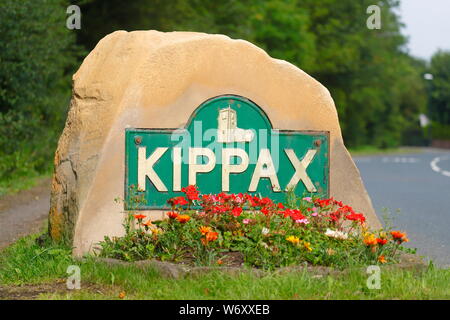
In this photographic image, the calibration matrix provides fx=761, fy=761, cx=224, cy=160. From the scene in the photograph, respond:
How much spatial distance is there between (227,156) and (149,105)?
0.85 metres

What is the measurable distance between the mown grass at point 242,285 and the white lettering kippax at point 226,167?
1179mm

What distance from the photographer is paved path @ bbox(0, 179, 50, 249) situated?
31.0ft

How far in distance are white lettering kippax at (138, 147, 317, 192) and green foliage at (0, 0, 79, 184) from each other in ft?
29.9

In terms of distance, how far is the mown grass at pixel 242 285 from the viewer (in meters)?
4.84

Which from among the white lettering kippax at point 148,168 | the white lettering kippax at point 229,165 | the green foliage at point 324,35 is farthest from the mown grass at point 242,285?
the green foliage at point 324,35

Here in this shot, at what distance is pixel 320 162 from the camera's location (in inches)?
281

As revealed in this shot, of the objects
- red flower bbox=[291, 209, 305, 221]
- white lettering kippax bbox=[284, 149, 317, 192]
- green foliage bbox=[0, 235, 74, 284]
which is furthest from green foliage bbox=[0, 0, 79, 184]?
red flower bbox=[291, 209, 305, 221]

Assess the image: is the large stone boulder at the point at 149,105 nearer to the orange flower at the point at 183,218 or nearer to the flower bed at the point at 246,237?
the flower bed at the point at 246,237
